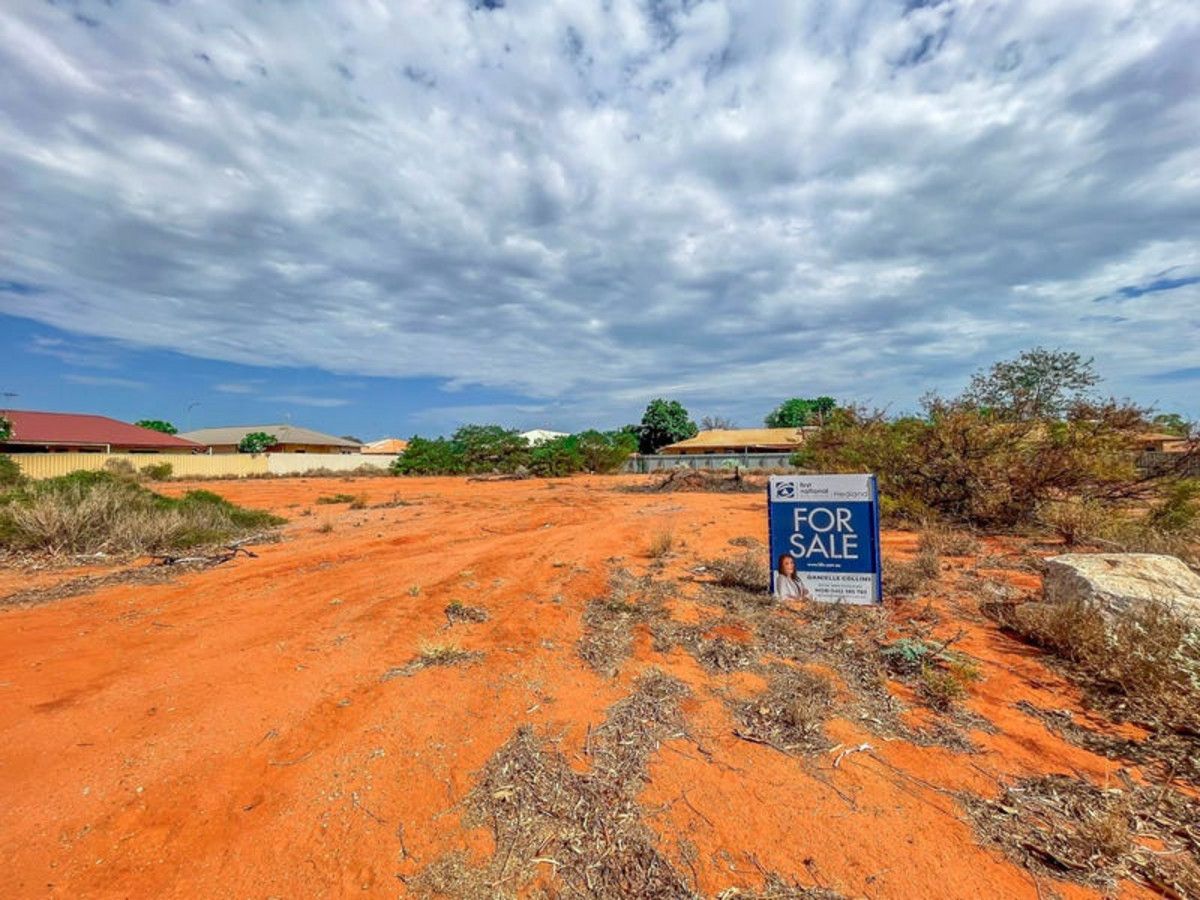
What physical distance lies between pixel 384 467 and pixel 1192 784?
136 ft

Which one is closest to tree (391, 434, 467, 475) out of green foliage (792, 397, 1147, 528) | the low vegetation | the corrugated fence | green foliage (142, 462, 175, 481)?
the corrugated fence

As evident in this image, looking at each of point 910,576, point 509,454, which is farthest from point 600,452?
point 910,576

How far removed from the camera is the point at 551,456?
108 ft

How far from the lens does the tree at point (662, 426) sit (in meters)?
62.1

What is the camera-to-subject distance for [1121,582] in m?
4.34

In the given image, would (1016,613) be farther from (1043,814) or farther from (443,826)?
(443,826)

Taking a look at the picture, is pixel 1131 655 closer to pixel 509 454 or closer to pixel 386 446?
pixel 509 454

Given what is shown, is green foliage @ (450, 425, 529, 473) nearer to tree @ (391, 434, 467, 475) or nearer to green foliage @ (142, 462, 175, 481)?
tree @ (391, 434, 467, 475)

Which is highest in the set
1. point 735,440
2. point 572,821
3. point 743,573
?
point 735,440

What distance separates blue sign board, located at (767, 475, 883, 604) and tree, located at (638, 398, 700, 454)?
56.3 metres

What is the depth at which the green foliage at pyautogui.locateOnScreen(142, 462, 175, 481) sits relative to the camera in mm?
29597

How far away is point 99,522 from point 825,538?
34.7 ft

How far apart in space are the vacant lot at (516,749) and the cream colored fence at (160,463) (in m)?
28.8

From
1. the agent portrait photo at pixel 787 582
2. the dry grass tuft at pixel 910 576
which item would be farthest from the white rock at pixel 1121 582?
the agent portrait photo at pixel 787 582
